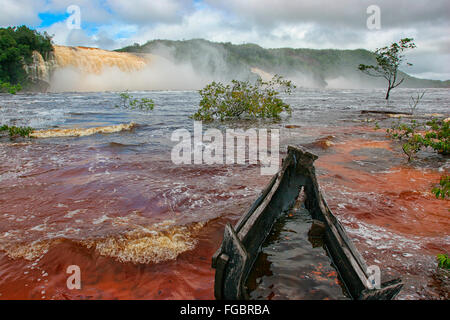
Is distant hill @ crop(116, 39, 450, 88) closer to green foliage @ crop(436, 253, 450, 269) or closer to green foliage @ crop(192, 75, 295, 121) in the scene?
green foliage @ crop(192, 75, 295, 121)

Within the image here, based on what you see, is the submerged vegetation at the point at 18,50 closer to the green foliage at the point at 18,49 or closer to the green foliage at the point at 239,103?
the green foliage at the point at 18,49

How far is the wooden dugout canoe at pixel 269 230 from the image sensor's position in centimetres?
195

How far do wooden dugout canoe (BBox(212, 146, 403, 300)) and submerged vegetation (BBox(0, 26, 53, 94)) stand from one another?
45.8 m

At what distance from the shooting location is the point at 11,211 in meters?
4.31

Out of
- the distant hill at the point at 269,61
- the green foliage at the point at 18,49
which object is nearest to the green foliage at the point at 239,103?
the green foliage at the point at 18,49

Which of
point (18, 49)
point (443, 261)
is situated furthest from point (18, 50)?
point (443, 261)

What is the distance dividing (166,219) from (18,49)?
163 feet

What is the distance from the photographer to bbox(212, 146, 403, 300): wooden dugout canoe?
6.40 ft

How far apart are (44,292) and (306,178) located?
10.7 feet

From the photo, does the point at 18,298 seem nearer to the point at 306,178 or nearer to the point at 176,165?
the point at 306,178

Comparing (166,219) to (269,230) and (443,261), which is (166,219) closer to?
(269,230)

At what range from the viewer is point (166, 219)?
417 cm
